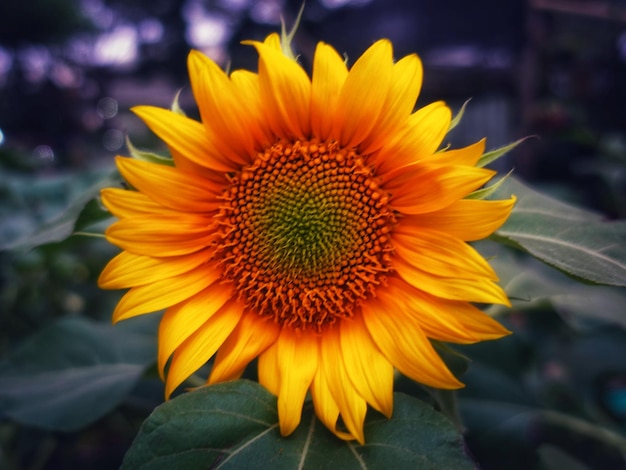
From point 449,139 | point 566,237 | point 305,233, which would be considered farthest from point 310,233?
point 449,139

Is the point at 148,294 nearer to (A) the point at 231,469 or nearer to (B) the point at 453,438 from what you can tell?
(A) the point at 231,469

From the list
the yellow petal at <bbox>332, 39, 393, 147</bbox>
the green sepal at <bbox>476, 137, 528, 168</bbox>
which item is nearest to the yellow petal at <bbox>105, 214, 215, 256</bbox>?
the yellow petal at <bbox>332, 39, 393, 147</bbox>

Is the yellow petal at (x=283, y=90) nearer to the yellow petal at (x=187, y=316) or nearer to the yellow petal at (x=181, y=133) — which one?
the yellow petal at (x=181, y=133)

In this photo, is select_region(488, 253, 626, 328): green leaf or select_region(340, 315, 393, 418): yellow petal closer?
select_region(340, 315, 393, 418): yellow petal

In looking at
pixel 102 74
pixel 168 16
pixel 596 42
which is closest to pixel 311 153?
pixel 596 42

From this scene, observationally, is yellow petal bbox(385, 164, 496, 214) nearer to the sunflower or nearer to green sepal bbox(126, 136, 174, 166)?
→ the sunflower

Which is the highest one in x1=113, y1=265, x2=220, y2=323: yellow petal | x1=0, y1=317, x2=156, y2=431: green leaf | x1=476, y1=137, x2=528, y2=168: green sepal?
x1=476, y1=137, x2=528, y2=168: green sepal
